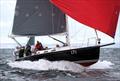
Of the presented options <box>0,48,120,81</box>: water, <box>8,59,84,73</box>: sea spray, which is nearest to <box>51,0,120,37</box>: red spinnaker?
<box>0,48,120,81</box>: water

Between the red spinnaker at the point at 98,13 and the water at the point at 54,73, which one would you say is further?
the red spinnaker at the point at 98,13

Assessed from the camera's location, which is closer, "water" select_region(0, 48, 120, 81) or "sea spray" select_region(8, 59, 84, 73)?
"water" select_region(0, 48, 120, 81)

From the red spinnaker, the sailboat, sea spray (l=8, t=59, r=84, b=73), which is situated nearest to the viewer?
the red spinnaker

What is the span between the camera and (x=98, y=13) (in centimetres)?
2838

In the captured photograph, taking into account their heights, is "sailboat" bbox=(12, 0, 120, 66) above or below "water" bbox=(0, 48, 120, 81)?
above

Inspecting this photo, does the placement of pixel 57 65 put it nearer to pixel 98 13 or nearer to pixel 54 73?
pixel 54 73

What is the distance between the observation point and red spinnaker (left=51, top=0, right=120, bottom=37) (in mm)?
27906

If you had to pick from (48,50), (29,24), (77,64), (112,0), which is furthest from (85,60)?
→ (29,24)

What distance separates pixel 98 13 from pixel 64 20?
18.6 ft

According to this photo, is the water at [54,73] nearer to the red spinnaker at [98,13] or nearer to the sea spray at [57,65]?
the sea spray at [57,65]

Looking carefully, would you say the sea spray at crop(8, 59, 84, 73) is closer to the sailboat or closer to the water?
the water

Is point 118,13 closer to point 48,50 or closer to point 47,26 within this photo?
point 48,50

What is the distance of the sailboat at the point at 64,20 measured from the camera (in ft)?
92.7

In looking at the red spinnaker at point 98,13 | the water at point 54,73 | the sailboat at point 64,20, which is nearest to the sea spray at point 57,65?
the water at point 54,73
